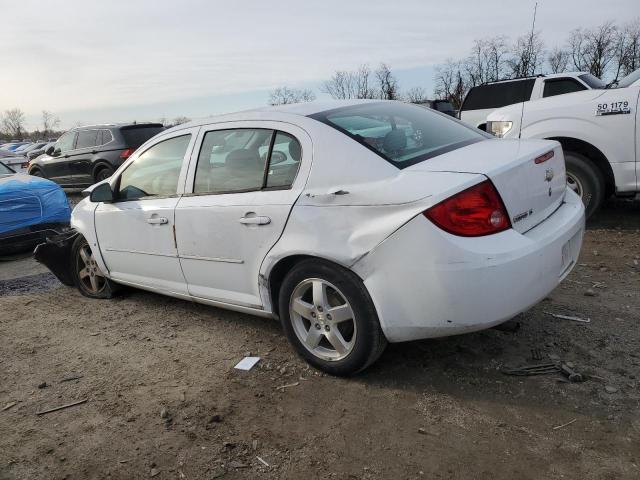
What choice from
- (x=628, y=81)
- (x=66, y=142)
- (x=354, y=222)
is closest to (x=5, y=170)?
(x=66, y=142)

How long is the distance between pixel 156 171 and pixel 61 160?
1021 centimetres

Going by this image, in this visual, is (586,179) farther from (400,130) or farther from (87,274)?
(87,274)

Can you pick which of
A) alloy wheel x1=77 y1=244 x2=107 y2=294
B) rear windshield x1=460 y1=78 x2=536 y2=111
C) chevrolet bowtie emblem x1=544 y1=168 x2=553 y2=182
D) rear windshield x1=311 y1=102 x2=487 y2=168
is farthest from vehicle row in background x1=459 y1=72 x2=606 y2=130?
alloy wheel x1=77 y1=244 x2=107 y2=294

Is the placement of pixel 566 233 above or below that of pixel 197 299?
above

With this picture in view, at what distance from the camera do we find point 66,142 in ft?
42.1

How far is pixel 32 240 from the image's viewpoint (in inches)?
270

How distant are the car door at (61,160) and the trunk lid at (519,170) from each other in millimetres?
11938

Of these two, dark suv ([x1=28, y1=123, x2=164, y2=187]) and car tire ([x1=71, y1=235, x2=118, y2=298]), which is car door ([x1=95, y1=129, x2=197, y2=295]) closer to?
car tire ([x1=71, y1=235, x2=118, y2=298])

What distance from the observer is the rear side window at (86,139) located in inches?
476

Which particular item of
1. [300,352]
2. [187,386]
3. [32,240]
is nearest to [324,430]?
[300,352]

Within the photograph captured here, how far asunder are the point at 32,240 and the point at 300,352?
5.27m

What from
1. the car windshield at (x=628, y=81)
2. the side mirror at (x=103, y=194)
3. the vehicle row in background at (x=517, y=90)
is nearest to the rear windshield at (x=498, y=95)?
the vehicle row in background at (x=517, y=90)

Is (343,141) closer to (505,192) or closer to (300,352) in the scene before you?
(505,192)

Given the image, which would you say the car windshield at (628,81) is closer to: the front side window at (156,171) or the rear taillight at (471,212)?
the rear taillight at (471,212)
